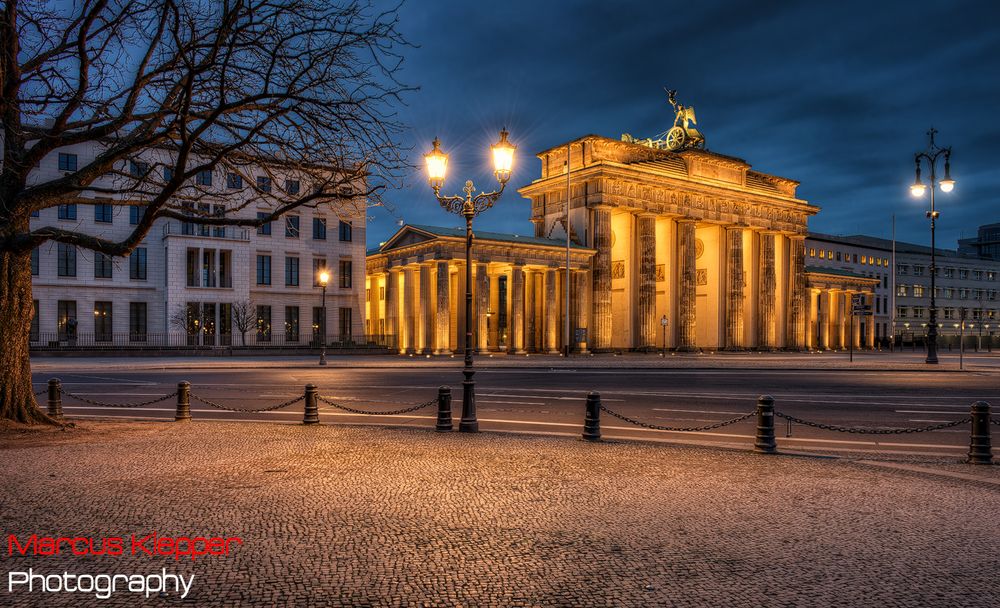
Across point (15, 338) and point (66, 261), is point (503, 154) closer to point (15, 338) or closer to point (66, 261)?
point (15, 338)

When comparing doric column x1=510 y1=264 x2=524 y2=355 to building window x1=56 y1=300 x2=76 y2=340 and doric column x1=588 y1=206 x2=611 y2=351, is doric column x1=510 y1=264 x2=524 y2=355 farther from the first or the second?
building window x1=56 y1=300 x2=76 y2=340

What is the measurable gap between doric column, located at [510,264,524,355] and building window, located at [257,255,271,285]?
20376 millimetres

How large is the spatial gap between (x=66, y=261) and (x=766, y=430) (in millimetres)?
53737

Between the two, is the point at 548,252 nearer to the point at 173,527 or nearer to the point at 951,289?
the point at 173,527

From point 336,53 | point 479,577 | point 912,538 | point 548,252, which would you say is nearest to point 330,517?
point 479,577

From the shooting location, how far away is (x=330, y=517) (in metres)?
7.20

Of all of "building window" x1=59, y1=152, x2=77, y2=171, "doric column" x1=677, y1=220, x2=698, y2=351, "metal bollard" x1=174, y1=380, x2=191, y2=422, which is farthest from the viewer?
"doric column" x1=677, y1=220, x2=698, y2=351

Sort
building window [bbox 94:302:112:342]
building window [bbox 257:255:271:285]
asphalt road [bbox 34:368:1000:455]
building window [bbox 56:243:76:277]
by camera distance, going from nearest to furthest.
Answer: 1. asphalt road [bbox 34:368:1000:455]
2. building window [bbox 56:243:76:277]
3. building window [bbox 94:302:112:342]
4. building window [bbox 257:255:271:285]

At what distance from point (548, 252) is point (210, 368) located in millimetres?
28410

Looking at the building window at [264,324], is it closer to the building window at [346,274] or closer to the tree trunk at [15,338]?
the building window at [346,274]

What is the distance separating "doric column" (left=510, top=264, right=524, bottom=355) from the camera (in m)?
53.9

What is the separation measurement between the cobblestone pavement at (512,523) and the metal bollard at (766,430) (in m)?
0.52

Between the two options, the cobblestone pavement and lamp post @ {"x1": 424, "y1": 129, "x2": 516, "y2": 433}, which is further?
lamp post @ {"x1": 424, "y1": 129, "x2": 516, "y2": 433}

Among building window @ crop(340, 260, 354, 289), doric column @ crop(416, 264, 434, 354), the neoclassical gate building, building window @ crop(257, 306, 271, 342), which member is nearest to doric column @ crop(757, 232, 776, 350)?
the neoclassical gate building
